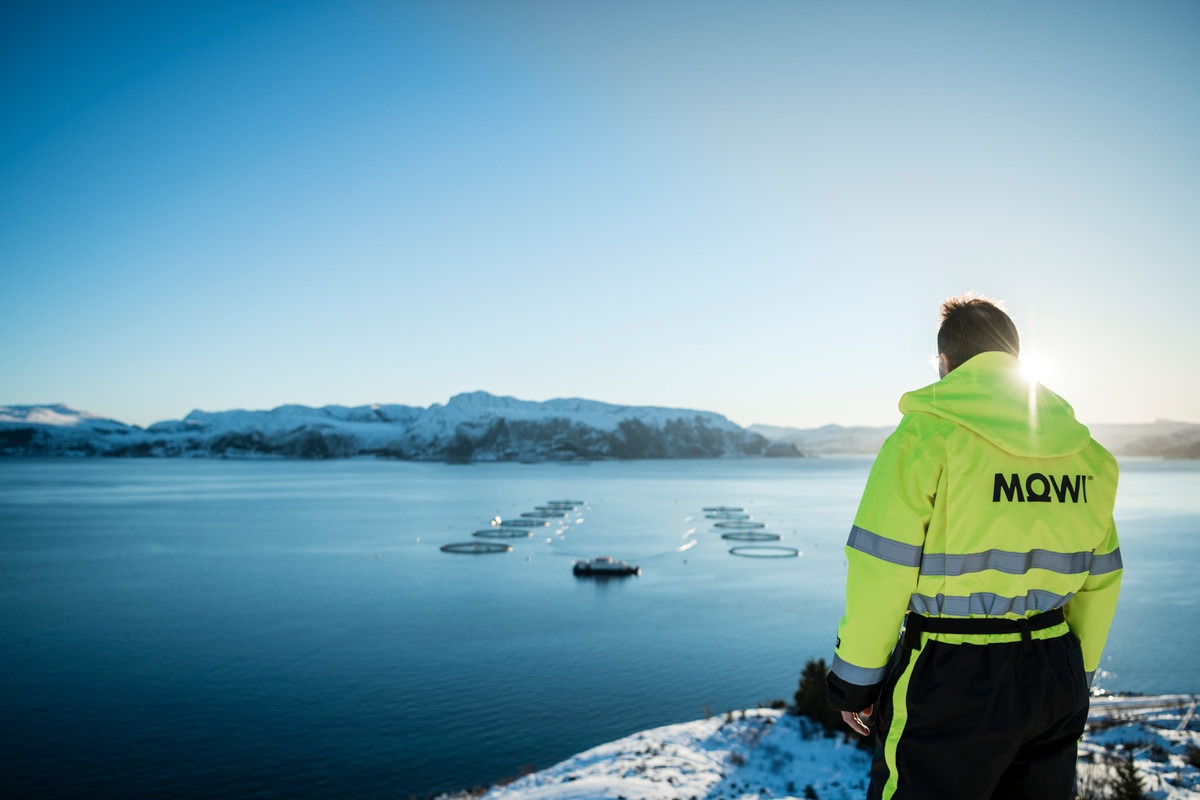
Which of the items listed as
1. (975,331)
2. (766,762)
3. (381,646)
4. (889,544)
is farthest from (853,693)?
(381,646)

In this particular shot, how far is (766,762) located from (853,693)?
14.3 meters

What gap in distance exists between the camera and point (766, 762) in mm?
15258

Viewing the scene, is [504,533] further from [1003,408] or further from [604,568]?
[1003,408]

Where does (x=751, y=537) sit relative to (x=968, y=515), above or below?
below

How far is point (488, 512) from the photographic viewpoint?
102 m

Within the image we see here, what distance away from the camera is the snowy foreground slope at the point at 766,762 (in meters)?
11.2

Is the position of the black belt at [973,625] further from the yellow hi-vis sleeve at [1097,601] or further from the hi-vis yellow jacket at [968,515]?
the yellow hi-vis sleeve at [1097,601]

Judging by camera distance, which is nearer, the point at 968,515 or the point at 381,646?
the point at 968,515

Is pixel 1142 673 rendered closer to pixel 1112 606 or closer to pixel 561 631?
pixel 561 631

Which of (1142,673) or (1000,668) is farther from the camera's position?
(1142,673)

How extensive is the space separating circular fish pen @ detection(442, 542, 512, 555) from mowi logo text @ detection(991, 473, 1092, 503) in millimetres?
64301

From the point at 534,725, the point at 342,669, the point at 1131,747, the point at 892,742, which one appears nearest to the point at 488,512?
the point at 342,669

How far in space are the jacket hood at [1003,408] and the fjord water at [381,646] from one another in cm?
2057

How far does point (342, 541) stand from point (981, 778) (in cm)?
7207
